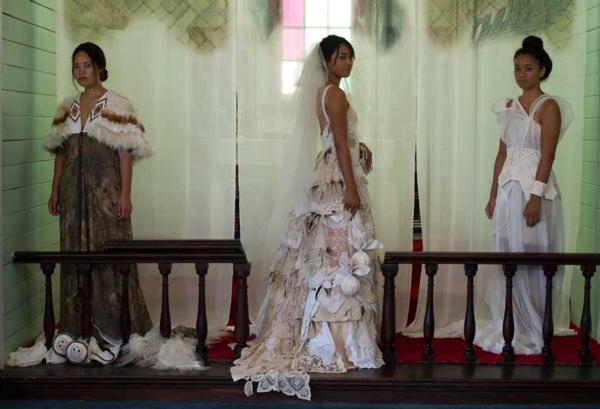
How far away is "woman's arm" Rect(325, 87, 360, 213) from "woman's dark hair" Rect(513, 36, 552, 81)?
1036mm

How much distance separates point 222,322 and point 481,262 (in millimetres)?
1683

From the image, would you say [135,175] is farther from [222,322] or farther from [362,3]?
[362,3]

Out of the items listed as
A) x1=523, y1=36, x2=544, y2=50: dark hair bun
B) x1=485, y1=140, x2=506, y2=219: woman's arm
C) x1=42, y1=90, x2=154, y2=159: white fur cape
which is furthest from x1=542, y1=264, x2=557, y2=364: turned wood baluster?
x1=42, y1=90, x2=154, y2=159: white fur cape

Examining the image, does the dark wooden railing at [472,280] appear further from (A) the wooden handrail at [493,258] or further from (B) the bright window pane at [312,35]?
(B) the bright window pane at [312,35]

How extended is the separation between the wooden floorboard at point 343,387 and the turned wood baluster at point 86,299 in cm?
29

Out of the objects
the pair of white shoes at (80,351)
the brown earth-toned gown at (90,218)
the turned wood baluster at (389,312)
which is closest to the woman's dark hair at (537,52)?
the turned wood baluster at (389,312)

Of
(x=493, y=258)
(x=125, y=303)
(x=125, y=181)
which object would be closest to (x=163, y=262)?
(x=125, y=303)

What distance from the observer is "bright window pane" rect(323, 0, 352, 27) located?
211 inches

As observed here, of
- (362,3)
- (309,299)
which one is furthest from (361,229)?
(362,3)

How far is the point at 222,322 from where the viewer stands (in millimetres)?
5500

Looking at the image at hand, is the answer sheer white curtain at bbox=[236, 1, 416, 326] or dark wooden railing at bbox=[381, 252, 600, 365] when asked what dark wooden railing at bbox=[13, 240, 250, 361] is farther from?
sheer white curtain at bbox=[236, 1, 416, 326]

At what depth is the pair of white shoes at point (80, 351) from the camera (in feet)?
15.1

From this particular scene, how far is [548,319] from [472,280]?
0.43 m

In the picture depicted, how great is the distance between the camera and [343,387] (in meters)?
4.37
